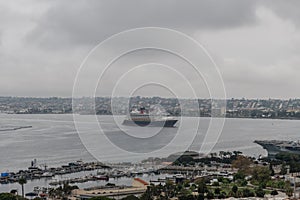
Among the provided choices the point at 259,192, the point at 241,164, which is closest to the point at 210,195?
the point at 259,192

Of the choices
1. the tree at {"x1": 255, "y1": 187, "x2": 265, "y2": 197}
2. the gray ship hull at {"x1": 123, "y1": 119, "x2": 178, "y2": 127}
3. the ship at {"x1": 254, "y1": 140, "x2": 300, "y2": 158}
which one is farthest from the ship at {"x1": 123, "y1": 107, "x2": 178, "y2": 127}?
the tree at {"x1": 255, "y1": 187, "x2": 265, "y2": 197}

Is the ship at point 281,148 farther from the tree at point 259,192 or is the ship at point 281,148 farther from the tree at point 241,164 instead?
the tree at point 259,192

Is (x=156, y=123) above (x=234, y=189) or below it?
above

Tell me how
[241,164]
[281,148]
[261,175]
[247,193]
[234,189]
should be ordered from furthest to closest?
[281,148]
[241,164]
[261,175]
[234,189]
[247,193]

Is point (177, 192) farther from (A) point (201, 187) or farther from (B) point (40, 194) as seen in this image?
(B) point (40, 194)

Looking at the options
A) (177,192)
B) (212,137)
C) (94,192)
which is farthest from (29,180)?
(212,137)

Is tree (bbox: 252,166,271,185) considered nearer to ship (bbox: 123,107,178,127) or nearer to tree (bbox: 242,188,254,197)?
tree (bbox: 242,188,254,197)

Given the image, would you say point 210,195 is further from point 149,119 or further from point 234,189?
point 149,119

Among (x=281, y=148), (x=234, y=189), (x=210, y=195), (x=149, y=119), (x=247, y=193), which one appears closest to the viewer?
(x=210, y=195)
